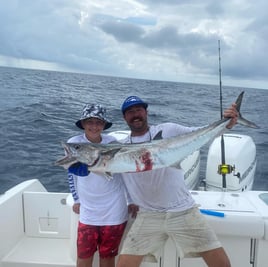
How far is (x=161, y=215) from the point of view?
3012mm

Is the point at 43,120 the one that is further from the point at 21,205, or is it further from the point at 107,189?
the point at 107,189

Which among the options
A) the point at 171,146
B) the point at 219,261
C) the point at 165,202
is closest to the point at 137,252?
the point at 165,202

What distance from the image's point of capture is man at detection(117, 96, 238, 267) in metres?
2.93

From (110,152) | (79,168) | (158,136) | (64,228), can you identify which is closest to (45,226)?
(64,228)

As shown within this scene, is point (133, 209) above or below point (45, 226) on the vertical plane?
above

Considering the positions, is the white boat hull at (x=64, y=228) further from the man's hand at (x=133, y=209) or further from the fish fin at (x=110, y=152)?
the fish fin at (x=110, y=152)

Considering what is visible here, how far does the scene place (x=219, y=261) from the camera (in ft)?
9.37

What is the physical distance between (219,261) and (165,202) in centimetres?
64

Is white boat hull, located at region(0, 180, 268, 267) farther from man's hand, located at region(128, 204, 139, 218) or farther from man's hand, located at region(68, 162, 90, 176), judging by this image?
man's hand, located at region(68, 162, 90, 176)

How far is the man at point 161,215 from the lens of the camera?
293cm

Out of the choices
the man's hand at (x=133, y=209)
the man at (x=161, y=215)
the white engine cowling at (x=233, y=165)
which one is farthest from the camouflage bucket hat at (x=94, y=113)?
the white engine cowling at (x=233, y=165)

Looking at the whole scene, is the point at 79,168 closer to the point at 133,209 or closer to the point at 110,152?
the point at 110,152

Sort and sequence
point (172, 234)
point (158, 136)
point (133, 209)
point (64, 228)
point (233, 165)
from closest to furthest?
point (158, 136)
point (172, 234)
point (133, 209)
point (64, 228)
point (233, 165)

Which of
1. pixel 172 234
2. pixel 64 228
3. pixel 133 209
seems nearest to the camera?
pixel 172 234
